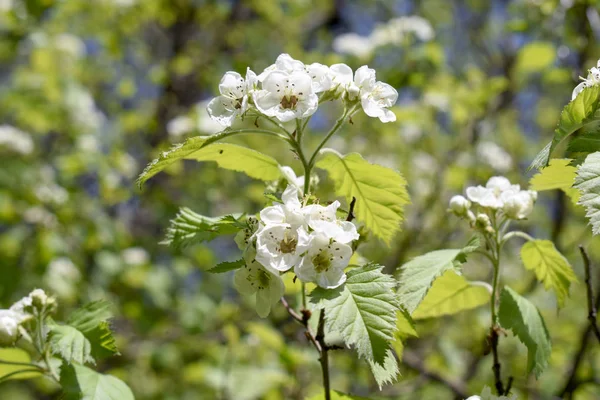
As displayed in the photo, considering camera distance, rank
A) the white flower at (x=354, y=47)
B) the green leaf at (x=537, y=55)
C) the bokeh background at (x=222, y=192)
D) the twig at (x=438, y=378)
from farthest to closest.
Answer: the white flower at (x=354, y=47) < the green leaf at (x=537, y=55) < the bokeh background at (x=222, y=192) < the twig at (x=438, y=378)

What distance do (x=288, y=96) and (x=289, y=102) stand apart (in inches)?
0.6

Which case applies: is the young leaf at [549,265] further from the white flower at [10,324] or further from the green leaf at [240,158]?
the white flower at [10,324]

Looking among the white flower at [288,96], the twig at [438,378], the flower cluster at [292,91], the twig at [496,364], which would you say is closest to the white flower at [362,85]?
the flower cluster at [292,91]

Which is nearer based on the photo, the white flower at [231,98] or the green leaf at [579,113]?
the green leaf at [579,113]

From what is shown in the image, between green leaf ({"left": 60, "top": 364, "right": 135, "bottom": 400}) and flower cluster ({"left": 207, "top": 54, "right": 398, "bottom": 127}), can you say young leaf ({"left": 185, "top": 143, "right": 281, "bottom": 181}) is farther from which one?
green leaf ({"left": 60, "top": 364, "right": 135, "bottom": 400})

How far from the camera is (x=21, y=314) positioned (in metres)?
1.61

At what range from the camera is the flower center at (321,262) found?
4.16ft

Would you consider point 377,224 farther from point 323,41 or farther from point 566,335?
point 323,41

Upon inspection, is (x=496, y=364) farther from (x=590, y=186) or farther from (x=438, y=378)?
(x=438, y=378)

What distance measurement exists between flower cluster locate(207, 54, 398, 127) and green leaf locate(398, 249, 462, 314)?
1.38ft

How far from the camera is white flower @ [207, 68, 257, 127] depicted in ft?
4.61

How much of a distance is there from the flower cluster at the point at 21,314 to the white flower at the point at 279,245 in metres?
0.73

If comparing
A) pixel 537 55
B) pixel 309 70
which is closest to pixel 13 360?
pixel 309 70

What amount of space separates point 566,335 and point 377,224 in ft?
11.2
